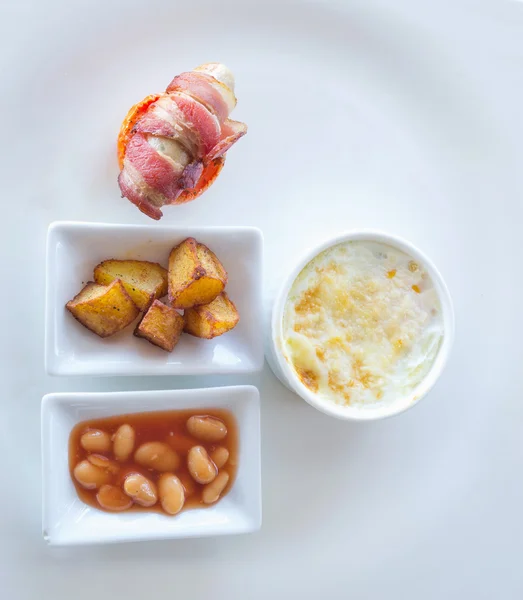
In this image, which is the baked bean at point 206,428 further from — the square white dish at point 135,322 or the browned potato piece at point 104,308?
the browned potato piece at point 104,308

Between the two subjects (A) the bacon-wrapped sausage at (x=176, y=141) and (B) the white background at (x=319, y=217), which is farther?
(B) the white background at (x=319, y=217)

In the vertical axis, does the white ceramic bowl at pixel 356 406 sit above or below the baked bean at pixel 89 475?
above

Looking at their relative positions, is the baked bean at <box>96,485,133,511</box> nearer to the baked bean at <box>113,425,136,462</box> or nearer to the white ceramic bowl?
the baked bean at <box>113,425,136,462</box>

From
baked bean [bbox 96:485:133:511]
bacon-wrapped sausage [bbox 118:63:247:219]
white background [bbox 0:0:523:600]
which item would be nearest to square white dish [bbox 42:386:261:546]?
baked bean [bbox 96:485:133:511]

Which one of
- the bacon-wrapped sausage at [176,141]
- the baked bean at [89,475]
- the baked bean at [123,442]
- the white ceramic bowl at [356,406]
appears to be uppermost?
the bacon-wrapped sausage at [176,141]

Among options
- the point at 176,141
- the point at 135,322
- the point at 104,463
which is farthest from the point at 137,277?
the point at 104,463

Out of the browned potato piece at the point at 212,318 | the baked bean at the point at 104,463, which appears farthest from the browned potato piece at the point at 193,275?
the baked bean at the point at 104,463

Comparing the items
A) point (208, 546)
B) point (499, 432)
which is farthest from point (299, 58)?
point (208, 546)

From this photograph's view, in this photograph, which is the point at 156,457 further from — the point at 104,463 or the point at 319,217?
the point at 319,217

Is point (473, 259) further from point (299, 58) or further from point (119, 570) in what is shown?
point (119, 570)
